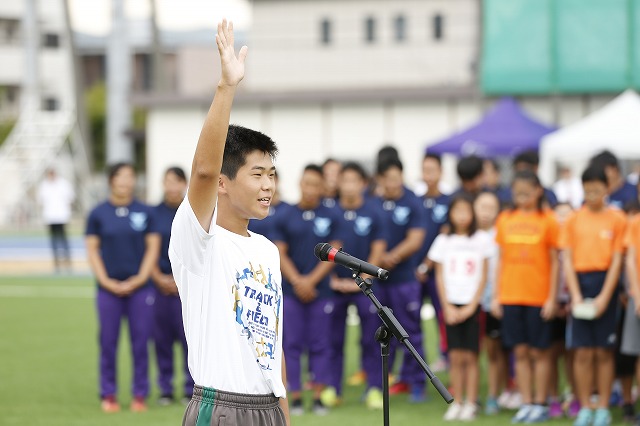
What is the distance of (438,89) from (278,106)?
4.37 m

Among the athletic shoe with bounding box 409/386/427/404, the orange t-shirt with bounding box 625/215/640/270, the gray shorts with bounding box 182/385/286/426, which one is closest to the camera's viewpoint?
the gray shorts with bounding box 182/385/286/426

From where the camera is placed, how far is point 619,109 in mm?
13562

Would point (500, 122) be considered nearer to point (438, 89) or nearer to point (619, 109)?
point (619, 109)

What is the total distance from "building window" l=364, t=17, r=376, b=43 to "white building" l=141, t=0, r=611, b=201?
4 centimetres

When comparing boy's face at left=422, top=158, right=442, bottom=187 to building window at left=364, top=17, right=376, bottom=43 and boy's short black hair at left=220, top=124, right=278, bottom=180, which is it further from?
building window at left=364, top=17, right=376, bottom=43

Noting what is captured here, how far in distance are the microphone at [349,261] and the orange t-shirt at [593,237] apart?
167 inches

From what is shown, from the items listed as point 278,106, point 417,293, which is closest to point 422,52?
point 278,106

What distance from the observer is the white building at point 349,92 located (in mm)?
27441

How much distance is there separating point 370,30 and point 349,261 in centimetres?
3853

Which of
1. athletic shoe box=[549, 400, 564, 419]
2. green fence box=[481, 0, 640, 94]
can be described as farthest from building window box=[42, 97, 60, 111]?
athletic shoe box=[549, 400, 564, 419]

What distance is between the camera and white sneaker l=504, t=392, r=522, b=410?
9117 mm

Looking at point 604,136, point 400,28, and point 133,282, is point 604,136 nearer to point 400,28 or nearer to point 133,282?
point 133,282

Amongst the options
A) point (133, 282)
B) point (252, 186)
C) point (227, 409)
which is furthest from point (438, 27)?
point (227, 409)

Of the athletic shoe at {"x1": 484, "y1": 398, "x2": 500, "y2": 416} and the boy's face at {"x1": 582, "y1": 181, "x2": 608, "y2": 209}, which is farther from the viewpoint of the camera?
the athletic shoe at {"x1": 484, "y1": 398, "x2": 500, "y2": 416}
